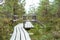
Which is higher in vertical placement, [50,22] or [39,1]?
[39,1]

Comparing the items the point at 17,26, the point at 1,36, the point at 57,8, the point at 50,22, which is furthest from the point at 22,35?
the point at 57,8

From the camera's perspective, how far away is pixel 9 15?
246 cm

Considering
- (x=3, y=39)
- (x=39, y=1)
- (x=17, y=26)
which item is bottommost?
(x=3, y=39)

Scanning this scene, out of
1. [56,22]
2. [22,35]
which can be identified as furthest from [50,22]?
[22,35]

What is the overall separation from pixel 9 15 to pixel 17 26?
208 mm

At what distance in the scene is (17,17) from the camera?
244 centimetres

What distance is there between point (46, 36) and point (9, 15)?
64 centimetres

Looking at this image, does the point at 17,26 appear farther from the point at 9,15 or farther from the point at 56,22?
the point at 56,22

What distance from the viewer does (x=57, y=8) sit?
249cm

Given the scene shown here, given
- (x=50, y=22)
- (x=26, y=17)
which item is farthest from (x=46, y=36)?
(x=26, y=17)

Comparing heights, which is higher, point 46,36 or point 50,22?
point 50,22

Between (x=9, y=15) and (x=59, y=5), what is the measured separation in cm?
78

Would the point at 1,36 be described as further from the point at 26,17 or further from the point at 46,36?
the point at 46,36

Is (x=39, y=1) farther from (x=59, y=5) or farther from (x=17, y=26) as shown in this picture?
(x=17, y=26)
